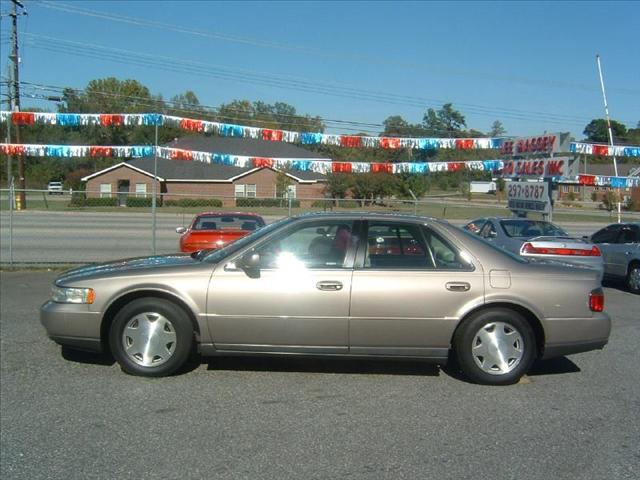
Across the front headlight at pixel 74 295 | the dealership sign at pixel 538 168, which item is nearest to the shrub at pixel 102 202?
the dealership sign at pixel 538 168

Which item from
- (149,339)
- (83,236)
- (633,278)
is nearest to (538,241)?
(633,278)

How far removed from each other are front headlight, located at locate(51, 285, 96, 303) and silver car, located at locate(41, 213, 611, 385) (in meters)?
0.01

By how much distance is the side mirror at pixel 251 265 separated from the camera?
576 centimetres

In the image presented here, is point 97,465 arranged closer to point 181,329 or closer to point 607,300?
point 181,329

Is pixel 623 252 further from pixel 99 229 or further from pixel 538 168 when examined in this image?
pixel 99 229

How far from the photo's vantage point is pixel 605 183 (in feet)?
63.5

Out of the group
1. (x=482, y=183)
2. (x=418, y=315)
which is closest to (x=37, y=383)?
(x=418, y=315)

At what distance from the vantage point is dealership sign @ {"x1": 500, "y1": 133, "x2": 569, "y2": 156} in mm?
17188

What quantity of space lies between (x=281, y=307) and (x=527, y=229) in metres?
9.01

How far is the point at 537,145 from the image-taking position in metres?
18.5

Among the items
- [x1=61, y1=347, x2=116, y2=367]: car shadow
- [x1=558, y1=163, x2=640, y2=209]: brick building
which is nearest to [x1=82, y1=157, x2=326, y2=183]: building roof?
[x1=558, y1=163, x2=640, y2=209]: brick building

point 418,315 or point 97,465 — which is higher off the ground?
point 418,315

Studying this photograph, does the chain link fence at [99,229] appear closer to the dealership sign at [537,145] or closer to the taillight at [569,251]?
the taillight at [569,251]

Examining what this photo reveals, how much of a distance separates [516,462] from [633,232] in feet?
33.4
